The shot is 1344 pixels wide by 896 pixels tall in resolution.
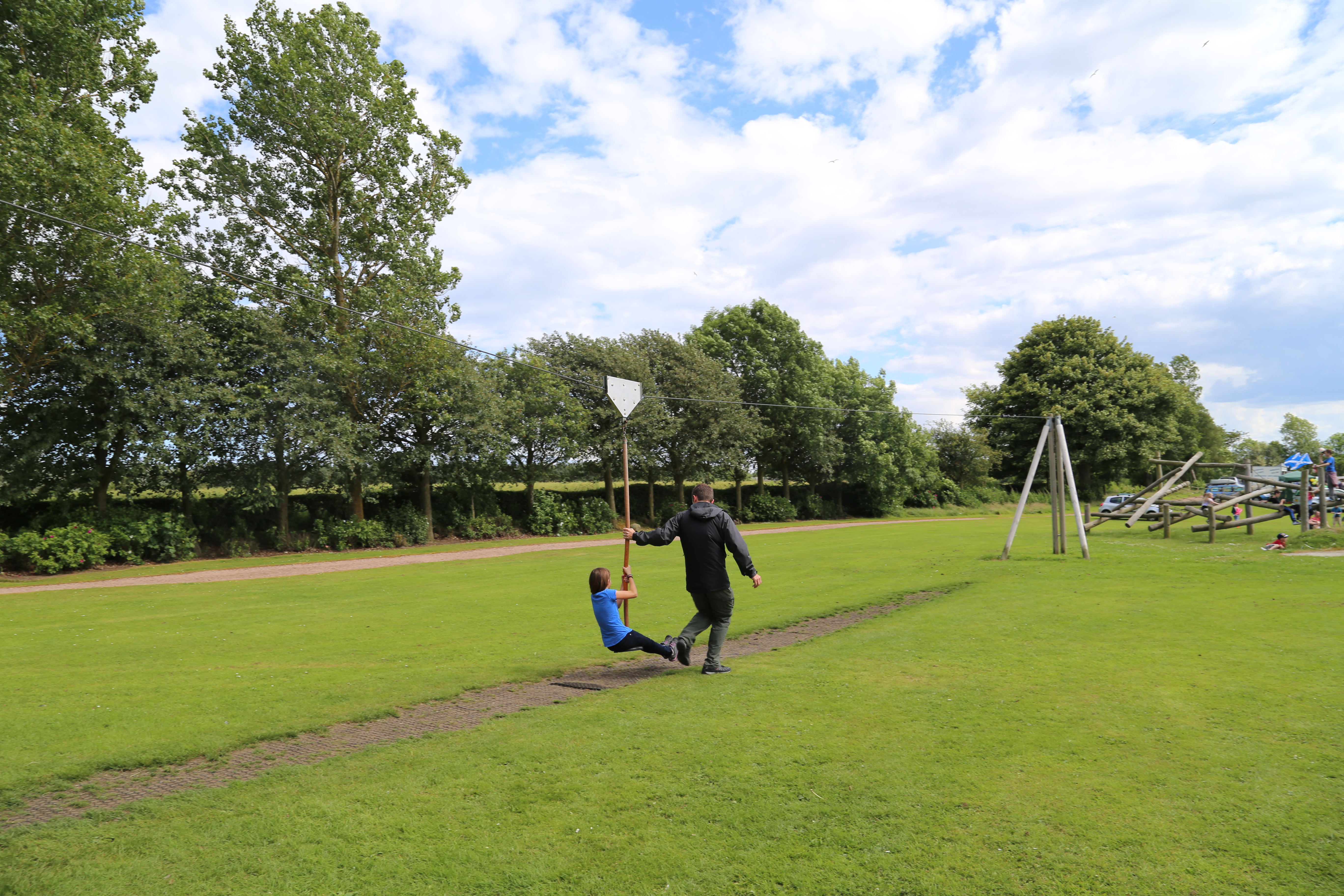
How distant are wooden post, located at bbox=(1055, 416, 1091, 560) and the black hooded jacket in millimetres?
14135

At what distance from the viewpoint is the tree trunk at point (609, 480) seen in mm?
43000

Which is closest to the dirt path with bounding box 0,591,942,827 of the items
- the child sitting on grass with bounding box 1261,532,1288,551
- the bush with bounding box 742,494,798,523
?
the child sitting on grass with bounding box 1261,532,1288,551

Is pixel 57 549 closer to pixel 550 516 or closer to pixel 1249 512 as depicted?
pixel 550 516

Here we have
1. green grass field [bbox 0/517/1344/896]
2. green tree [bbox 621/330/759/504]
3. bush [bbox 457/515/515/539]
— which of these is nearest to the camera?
green grass field [bbox 0/517/1344/896]

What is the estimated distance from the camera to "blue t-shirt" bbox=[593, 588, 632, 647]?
28.9ft

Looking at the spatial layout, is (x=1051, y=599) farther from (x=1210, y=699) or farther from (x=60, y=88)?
(x=60, y=88)

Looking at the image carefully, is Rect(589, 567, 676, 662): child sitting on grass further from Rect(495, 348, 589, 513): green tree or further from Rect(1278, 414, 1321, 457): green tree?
Rect(1278, 414, 1321, 457): green tree

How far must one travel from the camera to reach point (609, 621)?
881 cm

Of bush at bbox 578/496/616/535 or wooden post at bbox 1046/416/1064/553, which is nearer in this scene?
wooden post at bbox 1046/416/1064/553

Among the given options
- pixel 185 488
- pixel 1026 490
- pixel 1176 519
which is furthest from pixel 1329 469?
pixel 185 488

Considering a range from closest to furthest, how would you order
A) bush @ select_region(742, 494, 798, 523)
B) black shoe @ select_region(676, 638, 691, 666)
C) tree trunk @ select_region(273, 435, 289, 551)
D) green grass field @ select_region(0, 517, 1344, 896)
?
green grass field @ select_region(0, 517, 1344, 896)
black shoe @ select_region(676, 638, 691, 666)
tree trunk @ select_region(273, 435, 289, 551)
bush @ select_region(742, 494, 798, 523)

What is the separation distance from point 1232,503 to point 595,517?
94.8ft

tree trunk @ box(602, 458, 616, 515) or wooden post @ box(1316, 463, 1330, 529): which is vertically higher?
tree trunk @ box(602, 458, 616, 515)

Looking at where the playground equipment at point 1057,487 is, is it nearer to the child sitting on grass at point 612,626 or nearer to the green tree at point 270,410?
the child sitting on grass at point 612,626
